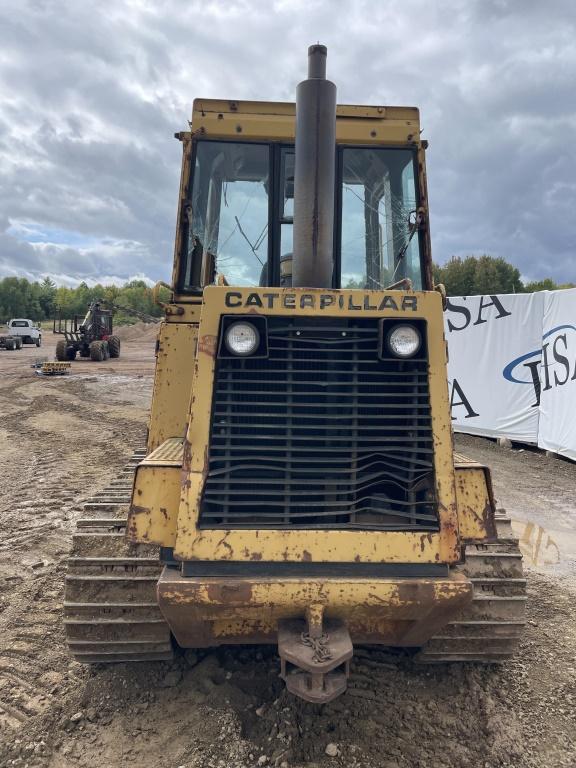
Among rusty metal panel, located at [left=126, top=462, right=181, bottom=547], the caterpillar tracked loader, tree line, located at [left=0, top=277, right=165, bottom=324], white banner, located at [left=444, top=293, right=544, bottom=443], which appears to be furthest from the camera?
tree line, located at [left=0, top=277, right=165, bottom=324]

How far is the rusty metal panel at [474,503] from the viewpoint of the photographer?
7.94 ft

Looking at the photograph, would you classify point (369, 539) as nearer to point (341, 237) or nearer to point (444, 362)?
point (444, 362)

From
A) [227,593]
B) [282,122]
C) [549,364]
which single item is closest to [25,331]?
[549,364]

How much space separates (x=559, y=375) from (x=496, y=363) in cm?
128

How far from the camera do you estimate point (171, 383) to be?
3.52m

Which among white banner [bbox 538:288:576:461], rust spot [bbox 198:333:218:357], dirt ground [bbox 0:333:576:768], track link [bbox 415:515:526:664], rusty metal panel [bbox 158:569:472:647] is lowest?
dirt ground [bbox 0:333:576:768]

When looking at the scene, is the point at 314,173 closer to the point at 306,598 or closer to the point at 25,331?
the point at 306,598

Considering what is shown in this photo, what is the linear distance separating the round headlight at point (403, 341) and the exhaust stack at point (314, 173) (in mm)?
468

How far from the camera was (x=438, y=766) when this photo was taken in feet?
7.82

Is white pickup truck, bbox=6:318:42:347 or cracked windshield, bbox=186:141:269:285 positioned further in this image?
white pickup truck, bbox=6:318:42:347

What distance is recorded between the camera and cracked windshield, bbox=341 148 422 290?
3605 mm

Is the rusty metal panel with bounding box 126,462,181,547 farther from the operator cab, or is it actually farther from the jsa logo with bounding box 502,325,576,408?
the jsa logo with bounding box 502,325,576,408

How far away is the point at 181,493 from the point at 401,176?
2594 millimetres

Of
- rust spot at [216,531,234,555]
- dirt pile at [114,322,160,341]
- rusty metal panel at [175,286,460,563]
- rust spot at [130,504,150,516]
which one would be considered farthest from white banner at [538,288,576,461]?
dirt pile at [114,322,160,341]
